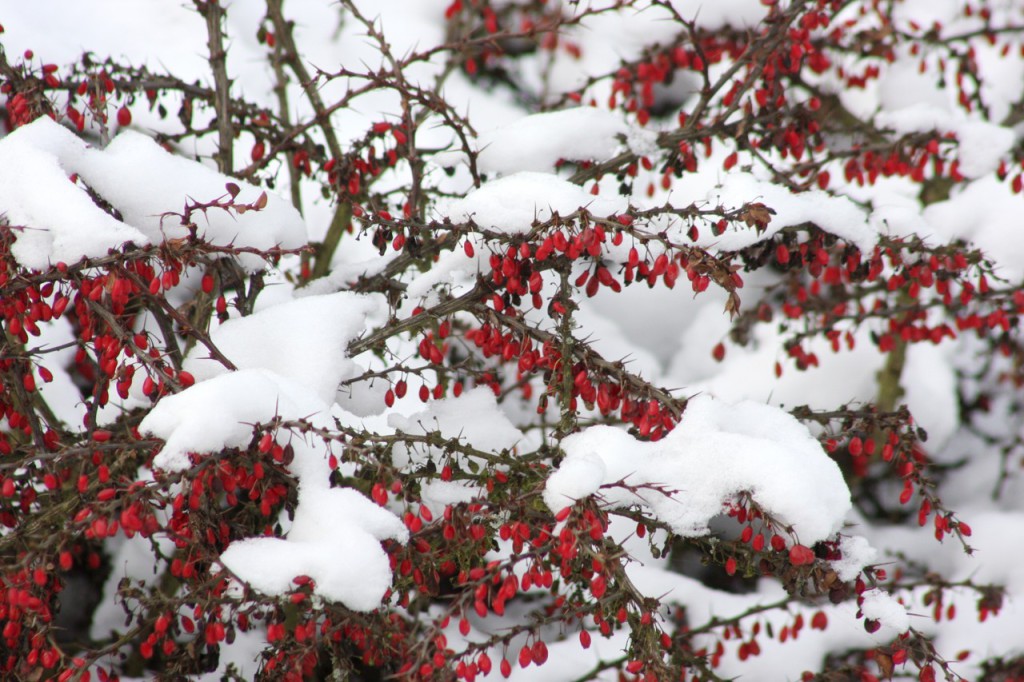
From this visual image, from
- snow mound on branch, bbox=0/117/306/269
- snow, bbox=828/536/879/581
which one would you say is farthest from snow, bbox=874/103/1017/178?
snow mound on branch, bbox=0/117/306/269

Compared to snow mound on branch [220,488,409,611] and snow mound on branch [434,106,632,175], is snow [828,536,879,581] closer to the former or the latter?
snow mound on branch [220,488,409,611]

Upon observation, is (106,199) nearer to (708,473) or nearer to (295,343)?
(295,343)

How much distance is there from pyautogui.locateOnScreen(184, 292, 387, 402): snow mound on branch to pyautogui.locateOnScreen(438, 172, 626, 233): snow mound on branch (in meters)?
0.43

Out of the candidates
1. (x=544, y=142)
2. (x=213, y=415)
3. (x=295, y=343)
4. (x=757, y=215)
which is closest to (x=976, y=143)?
(x=544, y=142)

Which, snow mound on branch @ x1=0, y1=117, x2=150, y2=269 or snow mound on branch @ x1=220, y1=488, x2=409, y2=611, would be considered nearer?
snow mound on branch @ x1=220, y1=488, x2=409, y2=611

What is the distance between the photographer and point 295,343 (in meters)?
2.21

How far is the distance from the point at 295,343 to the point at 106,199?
22.5 inches

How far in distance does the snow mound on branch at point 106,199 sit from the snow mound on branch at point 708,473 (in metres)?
0.97

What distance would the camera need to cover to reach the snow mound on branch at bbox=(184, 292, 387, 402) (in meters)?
2.15

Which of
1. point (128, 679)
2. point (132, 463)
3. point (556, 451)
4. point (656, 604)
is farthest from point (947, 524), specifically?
point (128, 679)

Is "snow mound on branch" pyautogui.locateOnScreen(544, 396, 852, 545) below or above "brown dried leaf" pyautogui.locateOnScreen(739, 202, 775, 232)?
below

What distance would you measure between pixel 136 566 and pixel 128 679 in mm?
569

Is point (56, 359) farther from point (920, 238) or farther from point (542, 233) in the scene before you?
point (920, 238)

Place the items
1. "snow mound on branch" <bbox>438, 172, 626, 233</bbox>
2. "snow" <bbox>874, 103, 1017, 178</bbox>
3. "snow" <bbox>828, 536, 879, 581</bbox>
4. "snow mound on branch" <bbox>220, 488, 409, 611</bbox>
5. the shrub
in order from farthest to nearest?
"snow" <bbox>874, 103, 1017, 178</bbox> < "snow mound on branch" <bbox>438, 172, 626, 233</bbox> < "snow" <bbox>828, 536, 879, 581</bbox> < the shrub < "snow mound on branch" <bbox>220, 488, 409, 611</bbox>
